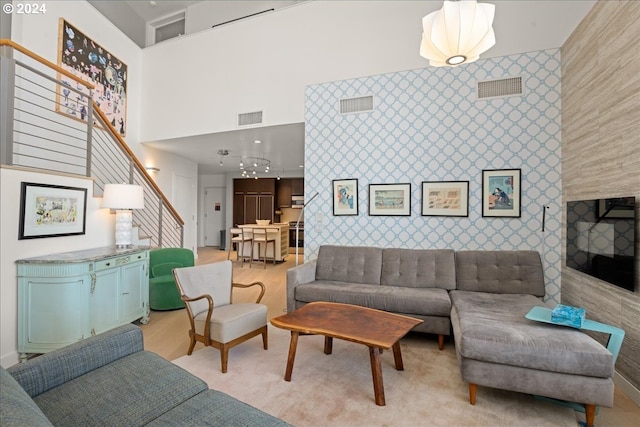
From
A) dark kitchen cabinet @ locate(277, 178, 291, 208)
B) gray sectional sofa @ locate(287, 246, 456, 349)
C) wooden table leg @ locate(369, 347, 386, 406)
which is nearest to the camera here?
wooden table leg @ locate(369, 347, 386, 406)

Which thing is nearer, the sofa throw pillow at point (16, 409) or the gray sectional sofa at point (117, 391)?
the sofa throw pillow at point (16, 409)

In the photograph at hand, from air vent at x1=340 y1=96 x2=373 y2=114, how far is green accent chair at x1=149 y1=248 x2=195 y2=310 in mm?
3155

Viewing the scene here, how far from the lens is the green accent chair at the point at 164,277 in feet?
13.8

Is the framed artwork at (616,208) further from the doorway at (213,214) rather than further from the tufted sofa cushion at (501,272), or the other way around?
the doorway at (213,214)

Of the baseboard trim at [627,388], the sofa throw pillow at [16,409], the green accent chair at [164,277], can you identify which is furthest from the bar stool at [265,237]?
the sofa throw pillow at [16,409]

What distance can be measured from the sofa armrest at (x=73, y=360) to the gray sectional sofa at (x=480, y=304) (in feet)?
6.85

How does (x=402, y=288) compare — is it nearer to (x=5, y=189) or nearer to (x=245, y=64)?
(x=5, y=189)

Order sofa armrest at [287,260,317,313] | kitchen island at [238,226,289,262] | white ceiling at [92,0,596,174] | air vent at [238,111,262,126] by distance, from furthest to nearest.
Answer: kitchen island at [238,226,289,262], air vent at [238,111,262,126], sofa armrest at [287,260,317,313], white ceiling at [92,0,596,174]

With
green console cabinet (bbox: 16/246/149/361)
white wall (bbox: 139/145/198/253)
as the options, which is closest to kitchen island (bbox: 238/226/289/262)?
white wall (bbox: 139/145/198/253)

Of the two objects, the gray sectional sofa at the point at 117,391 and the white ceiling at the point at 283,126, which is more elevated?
the white ceiling at the point at 283,126

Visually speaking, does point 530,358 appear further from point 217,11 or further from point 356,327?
point 217,11

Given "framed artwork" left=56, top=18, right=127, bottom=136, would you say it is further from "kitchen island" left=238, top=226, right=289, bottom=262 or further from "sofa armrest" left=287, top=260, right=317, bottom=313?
"sofa armrest" left=287, top=260, right=317, bottom=313

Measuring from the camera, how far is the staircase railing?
118 inches

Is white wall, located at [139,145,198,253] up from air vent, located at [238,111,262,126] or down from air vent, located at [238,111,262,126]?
down
